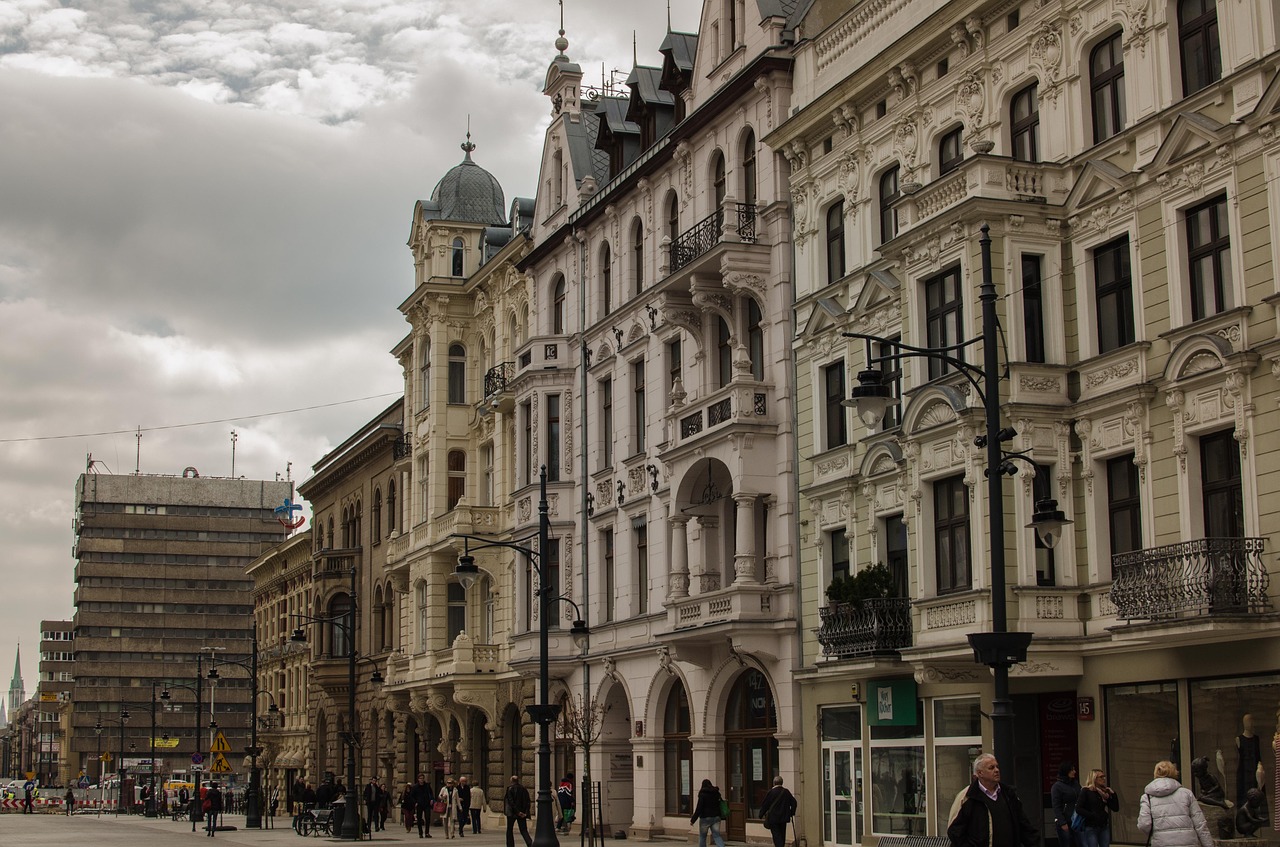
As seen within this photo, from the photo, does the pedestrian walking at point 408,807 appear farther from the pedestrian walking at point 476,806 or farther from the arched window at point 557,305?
the arched window at point 557,305

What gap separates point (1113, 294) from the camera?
24.9m

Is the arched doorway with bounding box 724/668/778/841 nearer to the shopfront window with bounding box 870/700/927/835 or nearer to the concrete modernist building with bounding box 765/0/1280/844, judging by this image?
the concrete modernist building with bounding box 765/0/1280/844

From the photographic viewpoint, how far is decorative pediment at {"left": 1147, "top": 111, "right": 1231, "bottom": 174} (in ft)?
73.7

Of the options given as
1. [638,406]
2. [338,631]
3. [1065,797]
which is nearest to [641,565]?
[638,406]

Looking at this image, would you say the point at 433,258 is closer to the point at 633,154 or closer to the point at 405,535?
the point at 405,535

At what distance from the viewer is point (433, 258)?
57.0m

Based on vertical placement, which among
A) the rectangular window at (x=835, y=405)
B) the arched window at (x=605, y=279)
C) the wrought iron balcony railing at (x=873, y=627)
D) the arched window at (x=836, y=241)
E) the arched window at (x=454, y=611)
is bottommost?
the wrought iron balcony railing at (x=873, y=627)

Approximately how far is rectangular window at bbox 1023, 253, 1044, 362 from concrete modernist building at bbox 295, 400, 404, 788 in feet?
123

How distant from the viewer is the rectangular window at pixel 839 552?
3169cm

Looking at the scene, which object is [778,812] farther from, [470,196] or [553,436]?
[470,196]

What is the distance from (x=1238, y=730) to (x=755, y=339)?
51.9 feet

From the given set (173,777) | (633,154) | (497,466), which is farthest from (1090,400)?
(173,777)

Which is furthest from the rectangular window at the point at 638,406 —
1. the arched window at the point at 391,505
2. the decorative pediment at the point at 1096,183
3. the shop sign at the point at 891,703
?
the arched window at the point at 391,505

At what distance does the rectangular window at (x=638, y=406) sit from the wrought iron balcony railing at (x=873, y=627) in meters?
11.9
